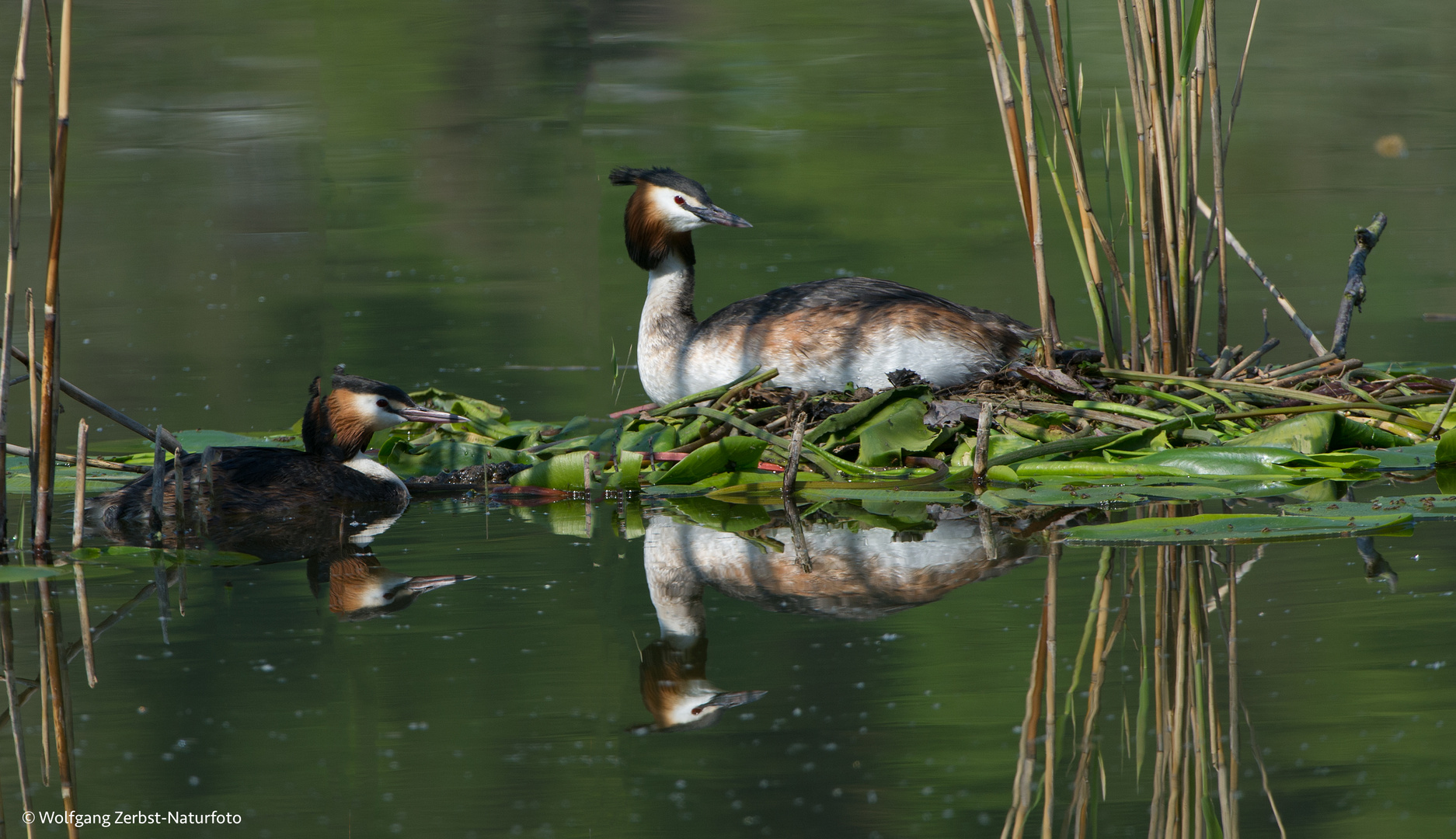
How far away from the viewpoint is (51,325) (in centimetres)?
403

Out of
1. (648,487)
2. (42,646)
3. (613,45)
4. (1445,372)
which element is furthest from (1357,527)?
(613,45)

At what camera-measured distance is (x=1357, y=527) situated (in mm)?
4254

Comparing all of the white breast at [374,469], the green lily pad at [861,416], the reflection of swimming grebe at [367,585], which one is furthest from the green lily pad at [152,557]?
the green lily pad at [861,416]

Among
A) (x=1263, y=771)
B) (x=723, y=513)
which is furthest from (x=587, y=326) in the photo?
(x=1263, y=771)

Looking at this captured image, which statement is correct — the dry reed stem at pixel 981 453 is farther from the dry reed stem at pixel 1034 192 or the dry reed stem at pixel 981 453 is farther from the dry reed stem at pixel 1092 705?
the dry reed stem at pixel 1092 705

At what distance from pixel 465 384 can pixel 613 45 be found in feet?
38.1

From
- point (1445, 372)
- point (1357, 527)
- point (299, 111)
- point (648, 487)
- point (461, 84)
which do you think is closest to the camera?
point (1357, 527)

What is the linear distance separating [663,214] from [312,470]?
2017 millimetres

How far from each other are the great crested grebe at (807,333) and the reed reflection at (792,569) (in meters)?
1.11

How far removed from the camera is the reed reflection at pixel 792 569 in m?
3.38

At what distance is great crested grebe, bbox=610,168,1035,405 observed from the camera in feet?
19.1

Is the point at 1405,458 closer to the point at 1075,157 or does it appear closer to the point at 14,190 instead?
the point at 1075,157

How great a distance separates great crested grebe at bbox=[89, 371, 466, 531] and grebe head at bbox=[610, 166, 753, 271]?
4.79 feet

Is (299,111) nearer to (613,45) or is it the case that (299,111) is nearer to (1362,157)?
(613,45)
